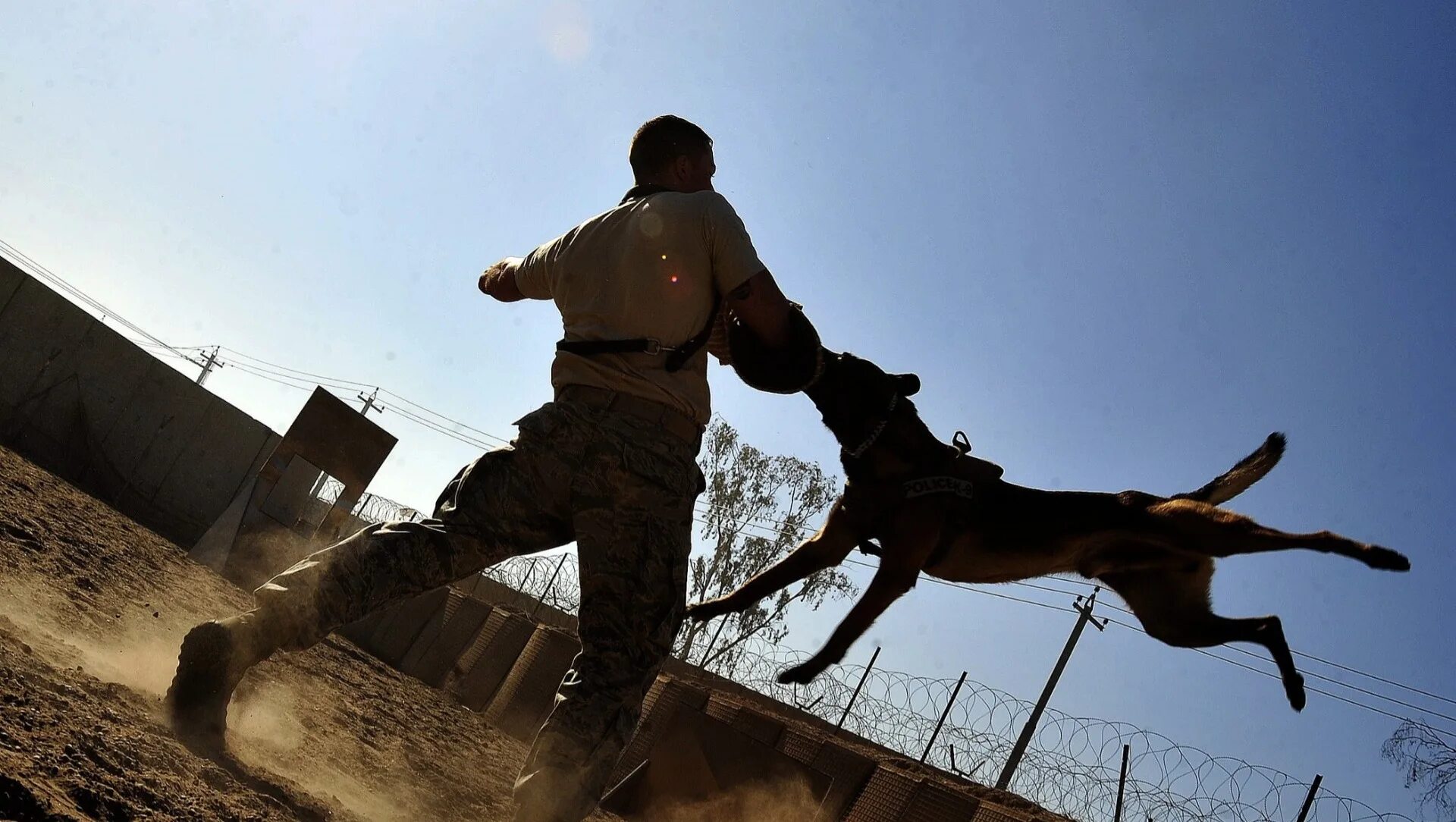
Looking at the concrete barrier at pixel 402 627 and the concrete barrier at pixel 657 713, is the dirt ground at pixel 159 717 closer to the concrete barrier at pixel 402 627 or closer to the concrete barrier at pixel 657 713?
the concrete barrier at pixel 657 713

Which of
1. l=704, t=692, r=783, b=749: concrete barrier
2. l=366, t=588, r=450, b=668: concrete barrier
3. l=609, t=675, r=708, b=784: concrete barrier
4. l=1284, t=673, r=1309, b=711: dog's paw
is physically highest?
l=1284, t=673, r=1309, b=711: dog's paw

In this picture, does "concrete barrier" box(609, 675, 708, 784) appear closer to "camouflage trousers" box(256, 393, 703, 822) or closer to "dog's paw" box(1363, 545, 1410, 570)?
"camouflage trousers" box(256, 393, 703, 822)

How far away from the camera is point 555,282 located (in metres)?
3.20

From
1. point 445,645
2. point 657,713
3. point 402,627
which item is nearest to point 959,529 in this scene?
point 657,713

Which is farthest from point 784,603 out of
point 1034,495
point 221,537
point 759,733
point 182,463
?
point 1034,495

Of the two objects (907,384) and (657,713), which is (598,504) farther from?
(657,713)

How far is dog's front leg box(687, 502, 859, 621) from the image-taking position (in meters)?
3.92

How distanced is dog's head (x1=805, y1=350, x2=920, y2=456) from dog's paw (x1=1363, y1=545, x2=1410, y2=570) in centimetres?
178

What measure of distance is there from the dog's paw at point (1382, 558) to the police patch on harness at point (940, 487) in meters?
1.45

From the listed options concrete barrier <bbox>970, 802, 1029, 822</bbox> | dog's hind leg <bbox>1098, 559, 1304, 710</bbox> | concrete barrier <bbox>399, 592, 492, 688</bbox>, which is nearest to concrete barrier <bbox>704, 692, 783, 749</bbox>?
concrete barrier <bbox>970, 802, 1029, 822</bbox>

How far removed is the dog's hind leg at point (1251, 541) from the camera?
3613mm

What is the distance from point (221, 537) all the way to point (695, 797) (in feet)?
19.9

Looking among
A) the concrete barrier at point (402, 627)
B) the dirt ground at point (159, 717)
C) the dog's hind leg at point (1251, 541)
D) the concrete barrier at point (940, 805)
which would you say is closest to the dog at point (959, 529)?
the dog's hind leg at point (1251, 541)

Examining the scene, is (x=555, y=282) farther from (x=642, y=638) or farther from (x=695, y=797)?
(x=695, y=797)
